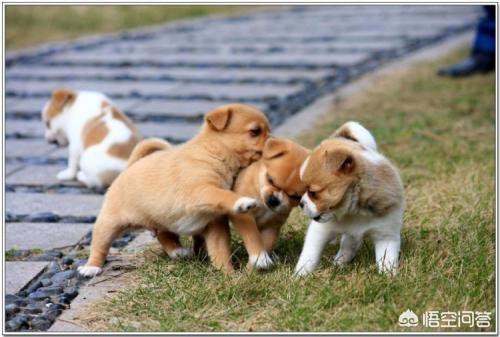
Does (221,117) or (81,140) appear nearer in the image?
(221,117)

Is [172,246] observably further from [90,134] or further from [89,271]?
[90,134]

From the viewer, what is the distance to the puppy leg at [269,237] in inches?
166

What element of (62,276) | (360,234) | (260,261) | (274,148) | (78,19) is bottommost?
(78,19)

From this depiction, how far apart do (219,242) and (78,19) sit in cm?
1195

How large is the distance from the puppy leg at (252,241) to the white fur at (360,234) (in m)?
0.16

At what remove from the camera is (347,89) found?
8844mm

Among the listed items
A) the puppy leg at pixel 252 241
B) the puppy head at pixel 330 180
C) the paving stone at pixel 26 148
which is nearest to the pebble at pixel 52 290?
the puppy leg at pixel 252 241

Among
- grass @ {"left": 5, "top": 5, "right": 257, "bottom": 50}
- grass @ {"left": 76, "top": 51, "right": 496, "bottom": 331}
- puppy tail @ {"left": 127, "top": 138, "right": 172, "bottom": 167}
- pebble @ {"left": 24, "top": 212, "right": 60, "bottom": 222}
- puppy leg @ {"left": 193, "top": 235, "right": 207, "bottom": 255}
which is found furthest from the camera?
grass @ {"left": 5, "top": 5, "right": 257, "bottom": 50}

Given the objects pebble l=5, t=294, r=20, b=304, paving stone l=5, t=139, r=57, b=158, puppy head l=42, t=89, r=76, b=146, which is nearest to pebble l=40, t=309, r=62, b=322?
pebble l=5, t=294, r=20, b=304

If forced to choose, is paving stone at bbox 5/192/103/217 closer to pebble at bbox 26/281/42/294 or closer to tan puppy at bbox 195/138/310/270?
pebble at bbox 26/281/42/294

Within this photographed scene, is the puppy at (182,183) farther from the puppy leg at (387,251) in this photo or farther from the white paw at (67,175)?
the white paw at (67,175)

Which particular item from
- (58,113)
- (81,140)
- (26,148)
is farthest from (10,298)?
(26,148)

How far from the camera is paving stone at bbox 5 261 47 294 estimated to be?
4.16 meters

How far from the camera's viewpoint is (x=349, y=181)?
3842 mm
